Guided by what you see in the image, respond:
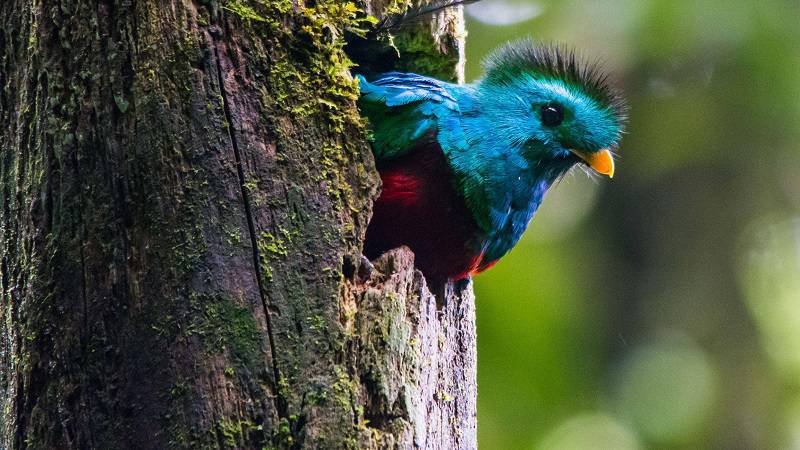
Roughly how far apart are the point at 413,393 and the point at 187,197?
3.05ft

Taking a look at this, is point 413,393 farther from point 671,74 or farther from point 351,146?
point 671,74

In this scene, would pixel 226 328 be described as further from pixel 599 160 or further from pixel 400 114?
pixel 599 160

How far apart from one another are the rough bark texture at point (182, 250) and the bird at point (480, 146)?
0.50 m

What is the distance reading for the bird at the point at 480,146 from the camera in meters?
3.54

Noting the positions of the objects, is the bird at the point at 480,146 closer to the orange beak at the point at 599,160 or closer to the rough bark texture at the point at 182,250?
the orange beak at the point at 599,160

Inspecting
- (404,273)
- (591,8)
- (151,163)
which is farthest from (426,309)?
(591,8)

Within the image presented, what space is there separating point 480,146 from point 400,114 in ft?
1.20

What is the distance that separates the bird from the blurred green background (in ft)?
12.4

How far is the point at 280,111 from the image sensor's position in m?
2.97

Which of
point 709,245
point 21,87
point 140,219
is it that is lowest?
point 140,219

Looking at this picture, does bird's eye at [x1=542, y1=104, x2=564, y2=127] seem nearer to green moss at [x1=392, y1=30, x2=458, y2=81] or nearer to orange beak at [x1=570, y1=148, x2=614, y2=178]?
orange beak at [x1=570, y1=148, x2=614, y2=178]

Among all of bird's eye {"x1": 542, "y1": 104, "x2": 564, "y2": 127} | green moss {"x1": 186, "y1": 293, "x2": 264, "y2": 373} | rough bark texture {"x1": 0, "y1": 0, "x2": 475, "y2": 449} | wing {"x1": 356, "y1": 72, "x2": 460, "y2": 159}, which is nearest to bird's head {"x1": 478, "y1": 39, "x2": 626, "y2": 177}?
bird's eye {"x1": 542, "y1": 104, "x2": 564, "y2": 127}

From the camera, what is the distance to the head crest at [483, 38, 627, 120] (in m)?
3.94

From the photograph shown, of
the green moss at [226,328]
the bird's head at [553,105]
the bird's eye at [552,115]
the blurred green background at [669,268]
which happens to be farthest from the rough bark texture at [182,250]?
the blurred green background at [669,268]
